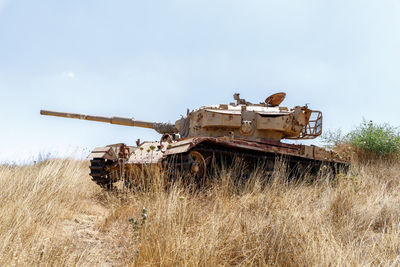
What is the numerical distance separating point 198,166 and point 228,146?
3.19ft

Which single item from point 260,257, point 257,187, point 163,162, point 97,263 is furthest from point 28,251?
point 257,187

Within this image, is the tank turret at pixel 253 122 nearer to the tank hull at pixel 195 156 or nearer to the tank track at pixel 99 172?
the tank hull at pixel 195 156

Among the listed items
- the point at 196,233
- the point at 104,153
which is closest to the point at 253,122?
the point at 104,153

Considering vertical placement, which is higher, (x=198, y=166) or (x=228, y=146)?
(x=228, y=146)

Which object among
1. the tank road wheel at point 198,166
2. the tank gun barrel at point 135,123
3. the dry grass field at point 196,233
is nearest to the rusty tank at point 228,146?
the tank road wheel at point 198,166

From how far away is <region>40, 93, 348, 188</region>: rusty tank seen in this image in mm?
7039

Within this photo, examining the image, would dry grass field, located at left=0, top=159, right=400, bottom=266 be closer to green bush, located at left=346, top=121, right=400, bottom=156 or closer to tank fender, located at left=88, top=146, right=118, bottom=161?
tank fender, located at left=88, top=146, right=118, bottom=161

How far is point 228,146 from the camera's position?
24.5ft

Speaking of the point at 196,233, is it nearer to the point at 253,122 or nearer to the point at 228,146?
the point at 228,146

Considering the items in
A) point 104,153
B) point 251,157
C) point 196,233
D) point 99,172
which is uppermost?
point 251,157

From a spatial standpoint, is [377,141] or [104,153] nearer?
[104,153]

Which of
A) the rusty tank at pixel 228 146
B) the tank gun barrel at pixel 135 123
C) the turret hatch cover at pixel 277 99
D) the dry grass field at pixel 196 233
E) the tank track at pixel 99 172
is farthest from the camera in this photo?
the tank gun barrel at pixel 135 123

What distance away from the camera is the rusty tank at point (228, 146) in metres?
7.04

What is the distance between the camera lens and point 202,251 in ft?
10.6
